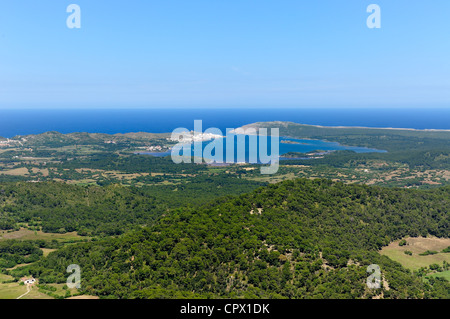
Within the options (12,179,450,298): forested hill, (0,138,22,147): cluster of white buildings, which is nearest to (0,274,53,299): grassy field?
(12,179,450,298): forested hill

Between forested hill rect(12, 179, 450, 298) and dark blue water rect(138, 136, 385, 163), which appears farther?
dark blue water rect(138, 136, 385, 163)

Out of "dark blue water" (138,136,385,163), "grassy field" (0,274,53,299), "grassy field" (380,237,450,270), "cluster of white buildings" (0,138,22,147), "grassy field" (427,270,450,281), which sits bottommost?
"grassy field" (427,270,450,281)

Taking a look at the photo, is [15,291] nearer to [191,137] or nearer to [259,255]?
[259,255]

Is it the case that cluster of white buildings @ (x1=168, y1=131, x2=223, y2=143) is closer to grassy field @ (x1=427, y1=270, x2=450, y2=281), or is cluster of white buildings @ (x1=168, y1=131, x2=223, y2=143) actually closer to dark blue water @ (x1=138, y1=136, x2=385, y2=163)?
dark blue water @ (x1=138, y1=136, x2=385, y2=163)

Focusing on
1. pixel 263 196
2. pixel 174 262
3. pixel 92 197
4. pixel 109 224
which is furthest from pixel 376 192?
pixel 92 197

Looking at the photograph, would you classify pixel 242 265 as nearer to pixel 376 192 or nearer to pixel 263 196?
pixel 263 196

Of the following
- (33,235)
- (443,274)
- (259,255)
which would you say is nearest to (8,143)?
(33,235)

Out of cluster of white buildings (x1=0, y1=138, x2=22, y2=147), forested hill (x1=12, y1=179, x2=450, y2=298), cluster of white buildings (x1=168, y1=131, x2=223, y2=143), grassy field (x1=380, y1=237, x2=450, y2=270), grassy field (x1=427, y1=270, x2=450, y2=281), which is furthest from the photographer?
cluster of white buildings (x1=168, y1=131, x2=223, y2=143)
